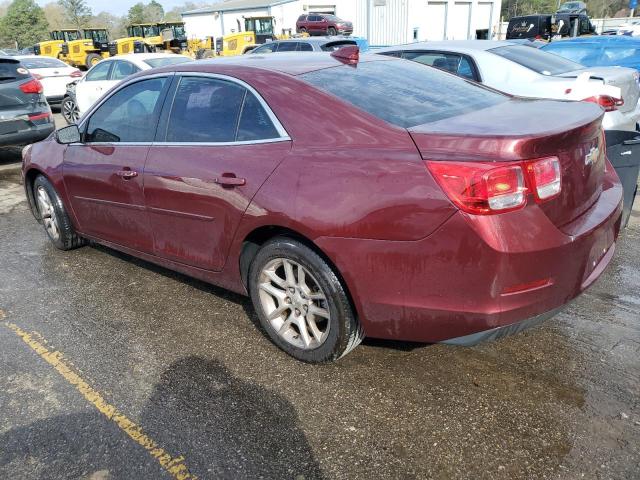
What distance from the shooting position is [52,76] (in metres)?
14.6

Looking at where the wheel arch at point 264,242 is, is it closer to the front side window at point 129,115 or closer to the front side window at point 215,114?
the front side window at point 215,114

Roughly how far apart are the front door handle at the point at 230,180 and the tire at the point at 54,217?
226cm

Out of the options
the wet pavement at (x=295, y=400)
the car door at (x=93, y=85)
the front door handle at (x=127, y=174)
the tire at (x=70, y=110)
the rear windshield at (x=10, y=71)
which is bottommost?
the tire at (x=70, y=110)

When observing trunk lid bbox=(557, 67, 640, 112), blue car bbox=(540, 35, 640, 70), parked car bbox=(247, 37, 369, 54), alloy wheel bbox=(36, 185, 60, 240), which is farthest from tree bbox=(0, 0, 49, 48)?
trunk lid bbox=(557, 67, 640, 112)

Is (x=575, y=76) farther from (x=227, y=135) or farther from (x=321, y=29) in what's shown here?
(x=321, y=29)

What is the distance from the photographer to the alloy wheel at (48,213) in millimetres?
4793

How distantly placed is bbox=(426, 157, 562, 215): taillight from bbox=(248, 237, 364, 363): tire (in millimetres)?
778

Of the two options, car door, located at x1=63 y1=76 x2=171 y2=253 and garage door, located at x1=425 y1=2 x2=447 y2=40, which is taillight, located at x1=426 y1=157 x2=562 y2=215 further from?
garage door, located at x1=425 y1=2 x2=447 y2=40

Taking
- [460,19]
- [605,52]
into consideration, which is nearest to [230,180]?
[605,52]

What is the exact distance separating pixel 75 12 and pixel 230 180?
101667 mm

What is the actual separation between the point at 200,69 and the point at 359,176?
155cm

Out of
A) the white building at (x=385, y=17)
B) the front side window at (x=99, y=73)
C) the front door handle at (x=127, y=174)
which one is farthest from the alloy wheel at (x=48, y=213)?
the white building at (x=385, y=17)

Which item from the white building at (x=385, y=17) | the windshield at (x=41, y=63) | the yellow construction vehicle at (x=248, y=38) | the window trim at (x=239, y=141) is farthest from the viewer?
the white building at (x=385, y=17)

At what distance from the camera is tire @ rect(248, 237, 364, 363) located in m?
2.75
